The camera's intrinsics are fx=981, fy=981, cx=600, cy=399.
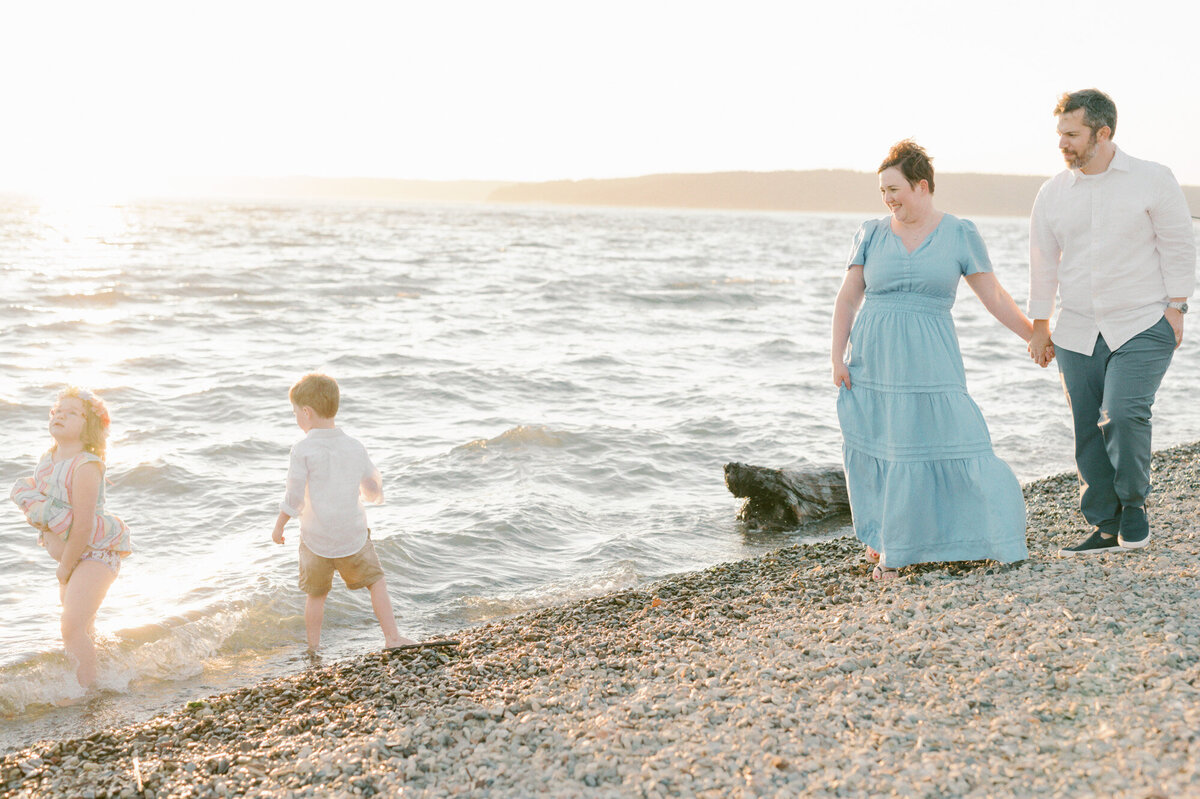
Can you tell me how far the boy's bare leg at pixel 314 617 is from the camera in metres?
5.41

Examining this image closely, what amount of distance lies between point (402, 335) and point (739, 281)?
54.5 ft

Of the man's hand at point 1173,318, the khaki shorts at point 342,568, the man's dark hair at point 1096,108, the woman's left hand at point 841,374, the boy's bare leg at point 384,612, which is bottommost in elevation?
the boy's bare leg at point 384,612

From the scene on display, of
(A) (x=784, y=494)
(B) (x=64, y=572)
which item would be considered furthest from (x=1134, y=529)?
(B) (x=64, y=572)

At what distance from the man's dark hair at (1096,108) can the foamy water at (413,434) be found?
3958mm

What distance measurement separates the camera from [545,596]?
6785 mm

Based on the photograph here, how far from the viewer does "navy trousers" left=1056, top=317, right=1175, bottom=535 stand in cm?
493

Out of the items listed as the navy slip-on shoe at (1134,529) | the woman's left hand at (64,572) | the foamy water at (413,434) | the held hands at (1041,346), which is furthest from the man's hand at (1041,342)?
the woman's left hand at (64,572)

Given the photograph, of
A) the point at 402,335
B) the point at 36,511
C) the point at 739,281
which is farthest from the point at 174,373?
the point at 739,281

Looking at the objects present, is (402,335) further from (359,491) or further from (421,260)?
(421,260)

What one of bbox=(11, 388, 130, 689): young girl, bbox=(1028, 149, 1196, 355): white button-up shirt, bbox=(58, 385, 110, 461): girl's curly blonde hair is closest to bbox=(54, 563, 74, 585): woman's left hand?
bbox=(11, 388, 130, 689): young girl

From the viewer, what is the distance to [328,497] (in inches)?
199

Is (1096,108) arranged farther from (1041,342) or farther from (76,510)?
(76,510)

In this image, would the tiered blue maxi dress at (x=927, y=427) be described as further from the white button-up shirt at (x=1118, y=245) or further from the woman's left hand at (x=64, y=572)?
the woman's left hand at (x=64, y=572)

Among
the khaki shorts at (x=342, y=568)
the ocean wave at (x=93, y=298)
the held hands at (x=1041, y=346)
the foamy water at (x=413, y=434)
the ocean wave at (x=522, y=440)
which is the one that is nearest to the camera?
the khaki shorts at (x=342, y=568)
